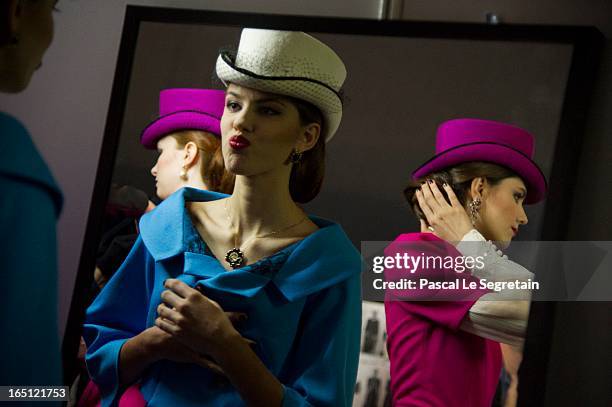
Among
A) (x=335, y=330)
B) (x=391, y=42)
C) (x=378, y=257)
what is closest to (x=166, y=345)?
(x=335, y=330)

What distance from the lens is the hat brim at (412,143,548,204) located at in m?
1.89

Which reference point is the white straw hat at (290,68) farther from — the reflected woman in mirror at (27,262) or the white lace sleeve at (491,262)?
the reflected woman in mirror at (27,262)

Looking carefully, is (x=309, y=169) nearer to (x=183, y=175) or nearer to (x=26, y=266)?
(x=183, y=175)

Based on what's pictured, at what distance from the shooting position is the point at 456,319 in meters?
1.86

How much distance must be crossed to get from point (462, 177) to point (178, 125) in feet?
2.34

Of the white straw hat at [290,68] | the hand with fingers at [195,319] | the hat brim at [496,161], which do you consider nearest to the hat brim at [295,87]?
the white straw hat at [290,68]

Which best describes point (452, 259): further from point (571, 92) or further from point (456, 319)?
point (571, 92)

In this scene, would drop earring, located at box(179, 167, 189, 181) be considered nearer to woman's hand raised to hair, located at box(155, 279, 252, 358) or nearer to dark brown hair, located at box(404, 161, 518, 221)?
woman's hand raised to hair, located at box(155, 279, 252, 358)

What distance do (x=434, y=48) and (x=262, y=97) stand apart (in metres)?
0.46

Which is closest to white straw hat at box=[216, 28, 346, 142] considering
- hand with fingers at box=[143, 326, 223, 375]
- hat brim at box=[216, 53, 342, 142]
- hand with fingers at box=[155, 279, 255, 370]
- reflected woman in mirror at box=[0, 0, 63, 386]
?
hat brim at box=[216, 53, 342, 142]

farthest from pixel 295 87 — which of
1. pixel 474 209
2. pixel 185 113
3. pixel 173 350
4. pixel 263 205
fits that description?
pixel 173 350

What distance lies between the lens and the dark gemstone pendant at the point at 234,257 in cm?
184

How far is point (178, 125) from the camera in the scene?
6.83 ft

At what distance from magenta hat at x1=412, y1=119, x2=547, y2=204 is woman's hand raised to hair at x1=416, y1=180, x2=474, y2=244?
0.17 feet
